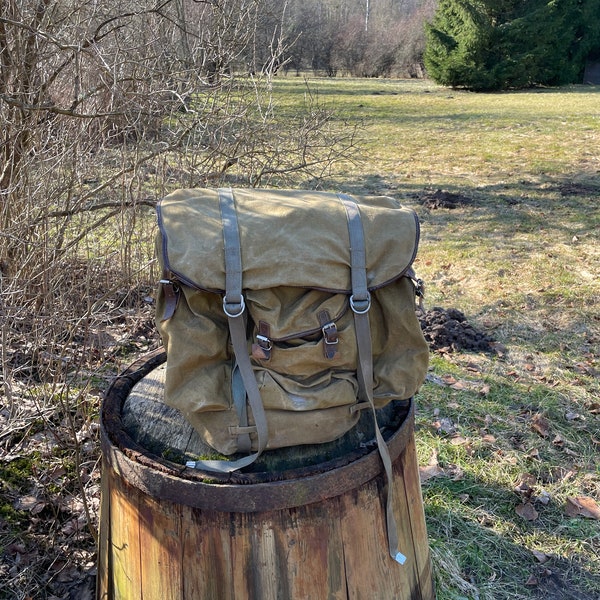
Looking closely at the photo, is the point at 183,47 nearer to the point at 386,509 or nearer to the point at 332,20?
the point at 386,509

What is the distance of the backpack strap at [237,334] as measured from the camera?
160 cm

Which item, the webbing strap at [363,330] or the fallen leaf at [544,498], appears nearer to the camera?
the webbing strap at [363,330]

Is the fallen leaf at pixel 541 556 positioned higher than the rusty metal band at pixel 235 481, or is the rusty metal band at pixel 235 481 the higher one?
the rusty metal band at pixel 235 481

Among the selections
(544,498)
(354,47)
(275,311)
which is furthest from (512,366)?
(354,47)

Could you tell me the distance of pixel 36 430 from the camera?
3367 mm

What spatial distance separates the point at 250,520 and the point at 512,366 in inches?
129

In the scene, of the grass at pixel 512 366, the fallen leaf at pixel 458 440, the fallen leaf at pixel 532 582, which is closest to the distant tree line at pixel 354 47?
the grass at pixel 512 366

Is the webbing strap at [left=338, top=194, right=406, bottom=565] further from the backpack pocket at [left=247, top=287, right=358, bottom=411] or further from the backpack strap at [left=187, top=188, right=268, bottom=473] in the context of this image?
the backpack strap at [left=187, top=188, right=268, bottom=473]

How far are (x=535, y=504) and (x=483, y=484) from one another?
273 mm

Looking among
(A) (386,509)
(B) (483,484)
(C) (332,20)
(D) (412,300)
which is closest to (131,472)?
(A) (386,509)

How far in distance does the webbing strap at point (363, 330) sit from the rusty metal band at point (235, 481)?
0.16 ft

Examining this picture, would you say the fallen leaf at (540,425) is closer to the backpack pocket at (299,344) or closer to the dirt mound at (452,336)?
the dirt mound at (452,336)

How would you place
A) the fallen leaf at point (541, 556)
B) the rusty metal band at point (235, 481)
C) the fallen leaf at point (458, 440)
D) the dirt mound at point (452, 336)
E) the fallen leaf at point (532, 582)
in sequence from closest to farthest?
the rusty metal band at point (235, 481), the fallen leaf at point (532, 582), the fallen leaf at point (541, 556), the fallen leaf at point (458, 440), the dirt mound at point (452, 336)

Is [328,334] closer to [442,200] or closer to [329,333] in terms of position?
[329,333]
